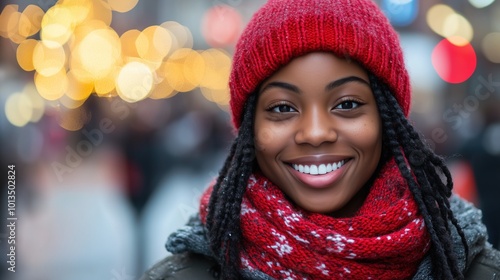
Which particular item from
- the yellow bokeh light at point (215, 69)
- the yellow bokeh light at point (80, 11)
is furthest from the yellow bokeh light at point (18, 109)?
the yellow bokeh light at point (215, 69)

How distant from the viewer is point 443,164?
7.89 feet

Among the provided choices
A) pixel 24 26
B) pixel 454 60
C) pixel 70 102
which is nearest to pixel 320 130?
pixel 24 26

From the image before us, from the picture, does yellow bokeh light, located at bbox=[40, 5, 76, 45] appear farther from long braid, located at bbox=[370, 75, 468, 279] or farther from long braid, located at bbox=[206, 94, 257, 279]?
long braid, located at bbox=[370, 75, 468, 279]

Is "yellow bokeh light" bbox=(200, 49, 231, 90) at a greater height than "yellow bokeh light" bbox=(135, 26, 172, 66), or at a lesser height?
greater

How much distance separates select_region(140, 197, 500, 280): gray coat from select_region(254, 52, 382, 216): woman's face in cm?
36

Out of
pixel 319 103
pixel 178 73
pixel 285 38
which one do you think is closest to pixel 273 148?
pixel 319 103

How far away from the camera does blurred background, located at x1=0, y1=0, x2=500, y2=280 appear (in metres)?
6.97

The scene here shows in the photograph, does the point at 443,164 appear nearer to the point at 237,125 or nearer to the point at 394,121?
the point at 394,121

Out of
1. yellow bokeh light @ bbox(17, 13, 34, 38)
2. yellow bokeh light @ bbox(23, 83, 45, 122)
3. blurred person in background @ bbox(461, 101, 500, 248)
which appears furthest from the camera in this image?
yellow bokeh light @ bbox(23, 83, 45, 122)

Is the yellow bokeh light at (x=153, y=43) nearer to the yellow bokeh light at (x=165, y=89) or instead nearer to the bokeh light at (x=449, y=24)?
the yellow bokeh light at (x=165, y=89)

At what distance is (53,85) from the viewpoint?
45.5ft

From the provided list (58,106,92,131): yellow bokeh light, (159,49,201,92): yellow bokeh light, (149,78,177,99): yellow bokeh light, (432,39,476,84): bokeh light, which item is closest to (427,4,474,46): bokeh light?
(432,39,476,84): bokeh light

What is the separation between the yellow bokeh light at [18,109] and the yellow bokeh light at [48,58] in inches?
39.8

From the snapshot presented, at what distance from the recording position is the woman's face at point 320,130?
2305 millimetres
